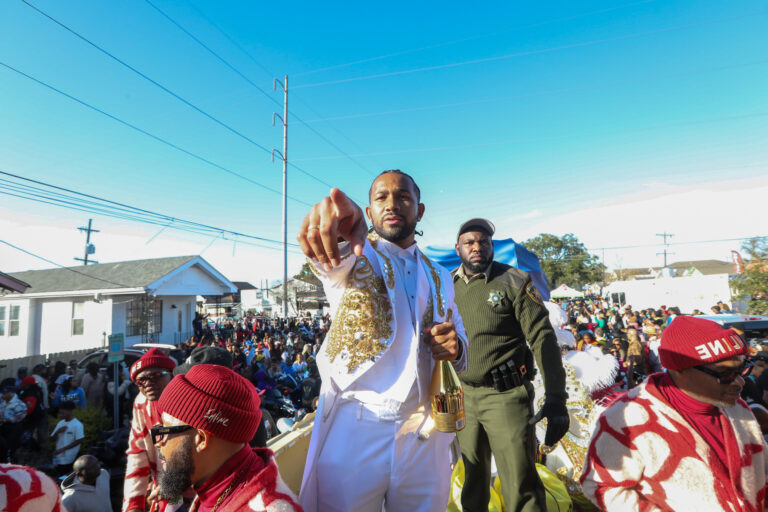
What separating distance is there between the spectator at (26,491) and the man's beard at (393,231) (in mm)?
1710

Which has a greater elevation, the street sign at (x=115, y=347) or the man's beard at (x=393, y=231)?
the man's beard at (x=393, y=231)

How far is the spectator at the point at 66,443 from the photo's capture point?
6.31 metres

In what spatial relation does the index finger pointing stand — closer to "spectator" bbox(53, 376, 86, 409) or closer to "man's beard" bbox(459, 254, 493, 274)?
"man's beard" bbox(459, 254, 493, 274)

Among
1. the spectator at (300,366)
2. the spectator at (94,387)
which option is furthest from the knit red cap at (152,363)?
the spectator at (300,366)

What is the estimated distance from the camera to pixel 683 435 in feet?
5.66

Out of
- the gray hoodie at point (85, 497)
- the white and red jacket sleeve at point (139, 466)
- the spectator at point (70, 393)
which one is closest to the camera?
the white and red jacket sleeve at point (139, 466)

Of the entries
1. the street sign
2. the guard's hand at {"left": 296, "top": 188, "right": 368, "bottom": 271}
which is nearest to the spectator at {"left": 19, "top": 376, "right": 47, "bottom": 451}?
the street sign

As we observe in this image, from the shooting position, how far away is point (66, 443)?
→ 6371 mm

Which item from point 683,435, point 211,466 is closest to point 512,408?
point 683,435

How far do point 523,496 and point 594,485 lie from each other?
81cm

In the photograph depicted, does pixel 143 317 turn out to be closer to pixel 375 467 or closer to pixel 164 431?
pixel 164 431

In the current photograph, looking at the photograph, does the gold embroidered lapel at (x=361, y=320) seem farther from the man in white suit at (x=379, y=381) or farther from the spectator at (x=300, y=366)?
the spectator at (x=300, y=366)

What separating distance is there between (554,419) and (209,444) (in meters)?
1.94

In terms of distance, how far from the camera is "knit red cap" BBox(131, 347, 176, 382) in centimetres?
288
